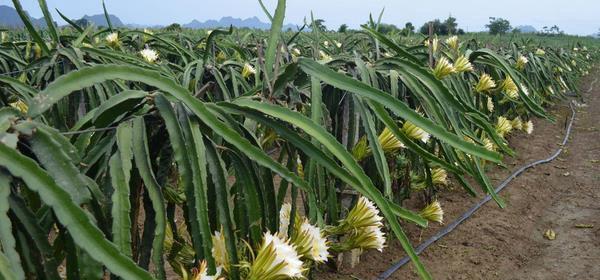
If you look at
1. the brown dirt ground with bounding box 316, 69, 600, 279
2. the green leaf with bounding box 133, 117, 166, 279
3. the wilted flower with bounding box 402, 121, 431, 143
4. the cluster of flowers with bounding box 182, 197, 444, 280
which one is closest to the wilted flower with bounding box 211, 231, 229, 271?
the cluster of flowers with bounding box 182, 197, 444, 280

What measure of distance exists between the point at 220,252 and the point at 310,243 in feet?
0.51

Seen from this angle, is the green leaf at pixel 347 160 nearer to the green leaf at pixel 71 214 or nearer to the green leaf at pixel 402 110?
the green leaf at pixel 402 110

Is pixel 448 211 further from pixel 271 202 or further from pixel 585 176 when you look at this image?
pixel 271 202

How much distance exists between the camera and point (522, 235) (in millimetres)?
2014

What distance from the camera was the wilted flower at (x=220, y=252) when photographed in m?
0.77

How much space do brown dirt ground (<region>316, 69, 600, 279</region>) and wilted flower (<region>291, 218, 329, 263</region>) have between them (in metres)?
0.71

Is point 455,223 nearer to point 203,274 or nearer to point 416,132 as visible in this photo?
point 416,132

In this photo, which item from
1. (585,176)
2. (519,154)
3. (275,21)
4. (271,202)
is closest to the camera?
(271,202)

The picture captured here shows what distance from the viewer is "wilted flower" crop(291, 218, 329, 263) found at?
86 cm

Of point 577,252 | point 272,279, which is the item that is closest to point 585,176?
point 577,252

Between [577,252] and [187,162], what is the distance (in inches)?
65.8

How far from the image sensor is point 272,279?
71cm

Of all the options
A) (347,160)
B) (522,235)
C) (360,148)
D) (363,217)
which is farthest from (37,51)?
(522,235)

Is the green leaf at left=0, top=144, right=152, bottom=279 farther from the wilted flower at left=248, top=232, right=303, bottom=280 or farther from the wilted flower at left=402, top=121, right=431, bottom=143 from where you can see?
the wilted flower at left=402, top=121, right=431, bottom=143
